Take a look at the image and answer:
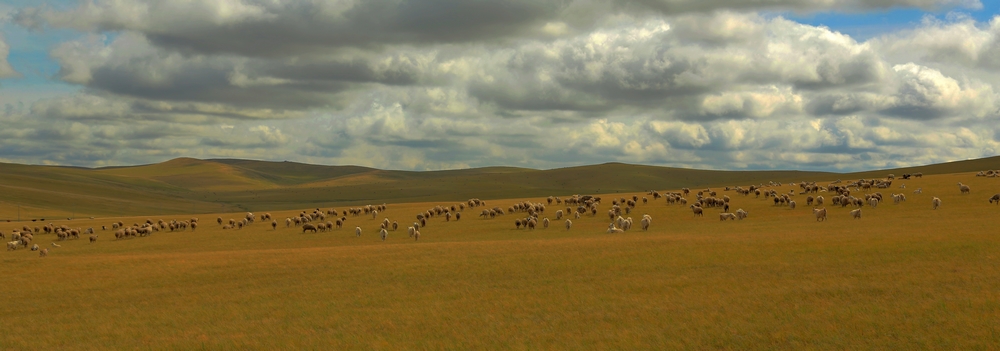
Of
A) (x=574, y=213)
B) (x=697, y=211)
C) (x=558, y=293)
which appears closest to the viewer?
(x=558, y=293)

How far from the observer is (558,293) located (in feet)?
81.0

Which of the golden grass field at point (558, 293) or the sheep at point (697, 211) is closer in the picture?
the golden grass field at point (558, 293)

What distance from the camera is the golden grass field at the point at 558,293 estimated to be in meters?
18.5

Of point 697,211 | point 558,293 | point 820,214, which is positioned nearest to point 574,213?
point 697,211

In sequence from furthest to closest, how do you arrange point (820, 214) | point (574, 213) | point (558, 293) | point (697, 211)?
point (574, 213), point (697, 211), point (820, 214), point (558, 293)

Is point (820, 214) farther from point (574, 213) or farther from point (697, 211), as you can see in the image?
point (574, 213)

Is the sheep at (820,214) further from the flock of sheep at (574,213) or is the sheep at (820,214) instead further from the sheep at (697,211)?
the sheep at (697,211)

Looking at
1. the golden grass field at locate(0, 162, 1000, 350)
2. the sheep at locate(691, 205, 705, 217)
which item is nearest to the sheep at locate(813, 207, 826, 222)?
the golden grass field at locate(0, 162, 1000, 350)

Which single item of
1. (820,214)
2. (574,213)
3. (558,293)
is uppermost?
(820,214)

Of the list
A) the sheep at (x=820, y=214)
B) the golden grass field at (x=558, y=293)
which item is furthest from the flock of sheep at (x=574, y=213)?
the golden grass field at (x=558, y=293)

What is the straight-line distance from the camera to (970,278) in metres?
22.4

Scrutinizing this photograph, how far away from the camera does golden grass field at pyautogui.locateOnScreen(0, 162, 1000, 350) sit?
18500mm

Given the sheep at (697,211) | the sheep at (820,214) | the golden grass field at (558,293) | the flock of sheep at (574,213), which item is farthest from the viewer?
the sheep at (697,211)

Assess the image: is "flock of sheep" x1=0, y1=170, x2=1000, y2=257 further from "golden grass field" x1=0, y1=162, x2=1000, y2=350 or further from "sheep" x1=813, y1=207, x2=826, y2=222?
"golden grass field" x1=0, y1=162, x2=1000, y2=350
